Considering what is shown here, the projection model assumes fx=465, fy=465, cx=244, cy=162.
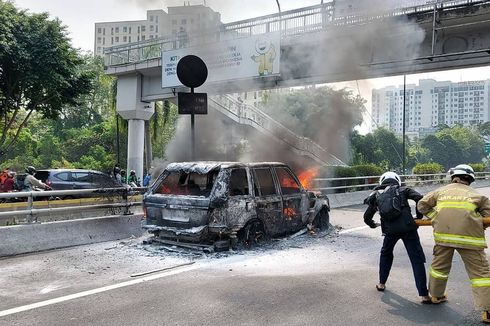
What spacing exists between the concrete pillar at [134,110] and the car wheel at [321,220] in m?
13.7

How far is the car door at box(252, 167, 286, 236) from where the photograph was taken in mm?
8094

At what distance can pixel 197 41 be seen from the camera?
18.4 meters

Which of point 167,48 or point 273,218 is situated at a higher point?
point 167,48

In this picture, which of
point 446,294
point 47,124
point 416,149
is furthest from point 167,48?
point 416,149

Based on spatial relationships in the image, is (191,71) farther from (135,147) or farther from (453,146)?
(453,146)

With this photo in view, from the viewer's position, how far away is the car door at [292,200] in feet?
28.5

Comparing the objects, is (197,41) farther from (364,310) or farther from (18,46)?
(364,310)

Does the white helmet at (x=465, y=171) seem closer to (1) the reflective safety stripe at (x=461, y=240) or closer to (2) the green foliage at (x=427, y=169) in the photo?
(1) the reflective safety stripe at (x=461, y=240)

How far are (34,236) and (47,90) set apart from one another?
41.7ft

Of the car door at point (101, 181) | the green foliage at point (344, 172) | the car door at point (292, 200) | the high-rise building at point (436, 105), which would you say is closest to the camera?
the car door at point (292, 200)

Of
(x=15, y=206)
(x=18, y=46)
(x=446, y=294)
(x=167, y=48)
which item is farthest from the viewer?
(x=167, y=48)

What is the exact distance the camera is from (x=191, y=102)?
32.9ft

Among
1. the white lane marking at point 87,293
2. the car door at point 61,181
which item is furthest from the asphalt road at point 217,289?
the car door at point 61,181

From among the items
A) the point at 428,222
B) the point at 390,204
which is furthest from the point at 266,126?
the point at 428,222
